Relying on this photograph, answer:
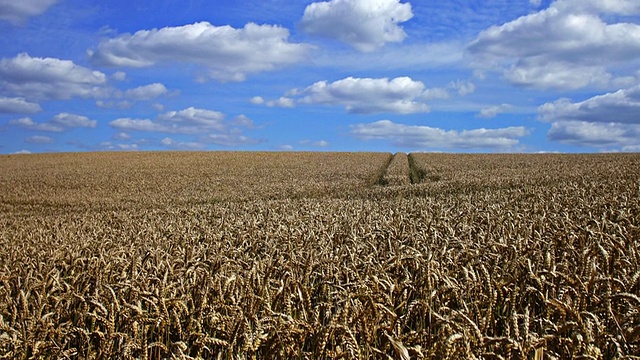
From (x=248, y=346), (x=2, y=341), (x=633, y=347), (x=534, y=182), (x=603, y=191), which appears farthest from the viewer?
(x=534, y=182)

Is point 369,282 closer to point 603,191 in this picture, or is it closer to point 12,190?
point 603,191

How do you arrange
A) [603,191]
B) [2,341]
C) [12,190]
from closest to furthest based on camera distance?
[2,341] → [603,191] → [12,190]

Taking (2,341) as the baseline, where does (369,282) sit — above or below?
above

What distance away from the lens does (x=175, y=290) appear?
5273 mm

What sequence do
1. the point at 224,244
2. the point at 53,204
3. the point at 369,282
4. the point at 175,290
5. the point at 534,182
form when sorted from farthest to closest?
the point at 53,204
the point at 534,182
the point at 224,244
the point at 175,290
the point at 369,282

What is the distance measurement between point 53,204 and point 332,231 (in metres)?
25.6

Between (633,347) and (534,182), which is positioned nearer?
(633,347)

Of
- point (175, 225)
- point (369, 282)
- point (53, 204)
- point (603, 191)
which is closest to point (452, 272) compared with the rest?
point (369, 282)

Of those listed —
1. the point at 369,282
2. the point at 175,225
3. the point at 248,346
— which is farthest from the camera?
the point at 175,225

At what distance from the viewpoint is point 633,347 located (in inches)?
148

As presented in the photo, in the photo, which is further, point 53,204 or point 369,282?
point 53,204

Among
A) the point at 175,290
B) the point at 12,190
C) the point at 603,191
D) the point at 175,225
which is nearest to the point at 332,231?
the point at 175,290

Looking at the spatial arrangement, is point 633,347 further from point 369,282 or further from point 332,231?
point 332,231

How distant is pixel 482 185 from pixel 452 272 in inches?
786
